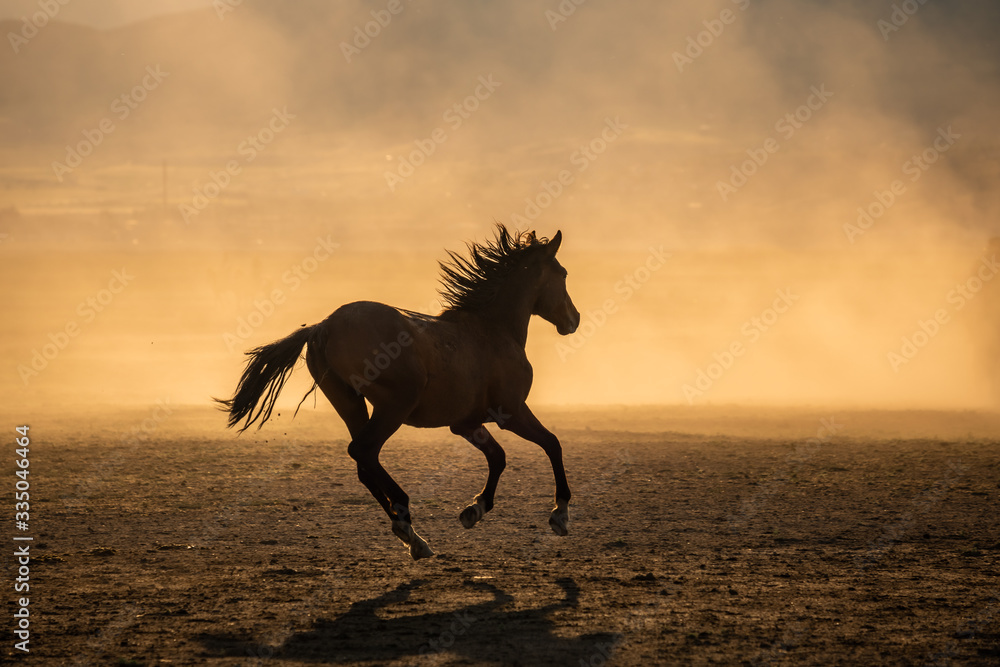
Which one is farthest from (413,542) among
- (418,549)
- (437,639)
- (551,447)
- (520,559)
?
(437,639)

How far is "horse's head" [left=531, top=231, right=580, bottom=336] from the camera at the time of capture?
9.22 meters

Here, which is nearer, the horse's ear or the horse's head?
the horse's ear

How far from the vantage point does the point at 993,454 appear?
14.1 m

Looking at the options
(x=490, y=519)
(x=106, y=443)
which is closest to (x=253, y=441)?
(x=106, y=443)

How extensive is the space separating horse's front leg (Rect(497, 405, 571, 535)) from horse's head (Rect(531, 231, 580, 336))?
1.23 metres

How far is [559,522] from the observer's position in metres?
8.23

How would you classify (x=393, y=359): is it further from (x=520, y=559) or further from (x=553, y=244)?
(x=553, y=244)

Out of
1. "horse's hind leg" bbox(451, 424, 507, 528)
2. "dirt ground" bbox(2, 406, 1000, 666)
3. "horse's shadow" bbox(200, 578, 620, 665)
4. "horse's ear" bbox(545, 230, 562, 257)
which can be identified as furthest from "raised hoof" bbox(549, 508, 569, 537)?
"horse's ear" bbox(545, 230, 562, 257)

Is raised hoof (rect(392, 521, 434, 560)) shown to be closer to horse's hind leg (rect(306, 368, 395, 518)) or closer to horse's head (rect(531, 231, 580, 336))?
horse's hind leg (rect(306, 368, 395, 518))

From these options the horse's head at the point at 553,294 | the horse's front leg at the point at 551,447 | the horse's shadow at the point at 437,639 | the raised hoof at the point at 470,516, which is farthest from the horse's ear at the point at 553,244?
the horse's shadow at the point at 437,639

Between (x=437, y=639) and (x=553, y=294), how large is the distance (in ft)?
14.7

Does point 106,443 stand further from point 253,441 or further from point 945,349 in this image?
point 945,349

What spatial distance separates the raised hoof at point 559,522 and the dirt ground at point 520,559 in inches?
6.2

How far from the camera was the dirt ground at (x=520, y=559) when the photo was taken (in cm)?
540
